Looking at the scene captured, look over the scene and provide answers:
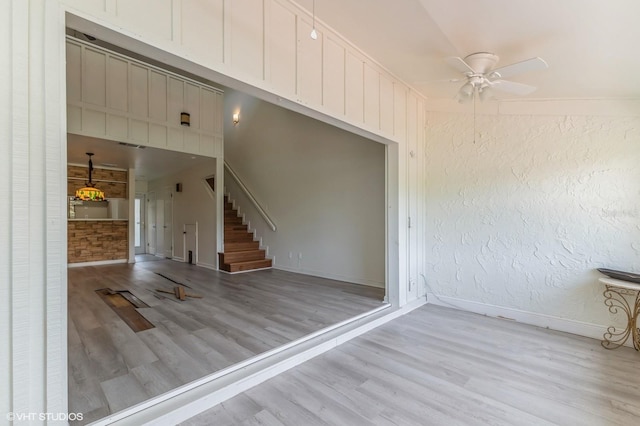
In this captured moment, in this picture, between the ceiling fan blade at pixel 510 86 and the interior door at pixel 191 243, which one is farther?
the interior door at pixel 191 243

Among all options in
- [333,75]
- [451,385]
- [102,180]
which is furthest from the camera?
[102,180]

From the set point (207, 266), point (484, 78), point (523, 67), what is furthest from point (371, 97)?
point (207, 266)

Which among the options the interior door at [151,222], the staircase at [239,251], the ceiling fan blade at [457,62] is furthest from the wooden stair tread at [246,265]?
the ceiling fan blade at [457,62]

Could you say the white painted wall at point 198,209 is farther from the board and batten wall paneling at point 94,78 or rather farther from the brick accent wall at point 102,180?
the board and batten wall paneling at point 94,78

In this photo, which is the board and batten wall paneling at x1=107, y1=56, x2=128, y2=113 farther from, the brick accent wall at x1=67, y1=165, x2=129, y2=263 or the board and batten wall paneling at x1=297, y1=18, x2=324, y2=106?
the board and batten wall paneling at x1=297, y1=18, x2=324, y2=106

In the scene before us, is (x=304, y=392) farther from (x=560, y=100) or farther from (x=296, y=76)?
(x=560, y=100)

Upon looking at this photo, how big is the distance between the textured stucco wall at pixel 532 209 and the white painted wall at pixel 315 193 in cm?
113

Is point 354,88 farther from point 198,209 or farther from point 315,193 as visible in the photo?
point 198,209

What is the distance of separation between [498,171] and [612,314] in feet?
6.68

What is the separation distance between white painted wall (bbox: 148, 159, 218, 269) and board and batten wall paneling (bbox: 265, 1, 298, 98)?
5204 millimetres

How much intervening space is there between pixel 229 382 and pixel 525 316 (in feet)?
12.1

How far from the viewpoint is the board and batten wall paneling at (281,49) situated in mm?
2338

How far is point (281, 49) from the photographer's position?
2.43m

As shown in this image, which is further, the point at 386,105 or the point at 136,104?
the point at 136,104
